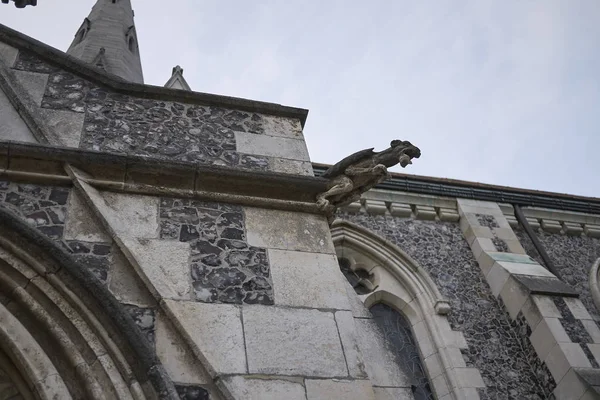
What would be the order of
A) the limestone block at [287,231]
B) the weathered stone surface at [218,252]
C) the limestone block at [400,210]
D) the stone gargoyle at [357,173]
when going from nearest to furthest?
the weathered stone surface at [218,252], the limestone block at [287,231], the stone gargoyle at [357,173], the limestone block at [400,210]

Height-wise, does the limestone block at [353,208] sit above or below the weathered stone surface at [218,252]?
above

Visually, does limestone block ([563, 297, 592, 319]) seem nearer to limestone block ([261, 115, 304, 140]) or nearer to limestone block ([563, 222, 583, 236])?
limestone block ([563, 222, 583, 236])

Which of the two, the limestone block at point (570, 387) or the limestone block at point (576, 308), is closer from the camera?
the limestone block at point (570, 387)

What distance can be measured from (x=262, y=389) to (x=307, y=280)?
3.01 feet

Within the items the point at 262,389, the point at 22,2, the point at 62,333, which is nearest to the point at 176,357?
the point at 262,389

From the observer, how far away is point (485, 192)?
10289 millimetres

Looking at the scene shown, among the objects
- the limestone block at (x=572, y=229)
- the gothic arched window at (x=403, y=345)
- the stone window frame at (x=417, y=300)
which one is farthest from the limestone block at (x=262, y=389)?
the limestone block at (x=572, y=229)

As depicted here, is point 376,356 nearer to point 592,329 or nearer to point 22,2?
point 592,329

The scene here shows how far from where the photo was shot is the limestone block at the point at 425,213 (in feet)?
30.9

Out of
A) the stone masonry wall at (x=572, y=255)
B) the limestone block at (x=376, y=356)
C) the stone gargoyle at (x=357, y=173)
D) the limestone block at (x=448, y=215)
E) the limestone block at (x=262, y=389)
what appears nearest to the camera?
the limestone block at (x=262, y=389)

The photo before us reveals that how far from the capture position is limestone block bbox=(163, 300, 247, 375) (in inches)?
136

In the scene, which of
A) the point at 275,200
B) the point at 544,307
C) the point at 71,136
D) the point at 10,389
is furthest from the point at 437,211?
the point at 10,389

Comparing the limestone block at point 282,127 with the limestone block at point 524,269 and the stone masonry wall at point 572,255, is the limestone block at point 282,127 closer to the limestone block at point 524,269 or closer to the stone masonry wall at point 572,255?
the limestone block at point 524,269

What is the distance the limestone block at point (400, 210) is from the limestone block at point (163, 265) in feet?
18.2
